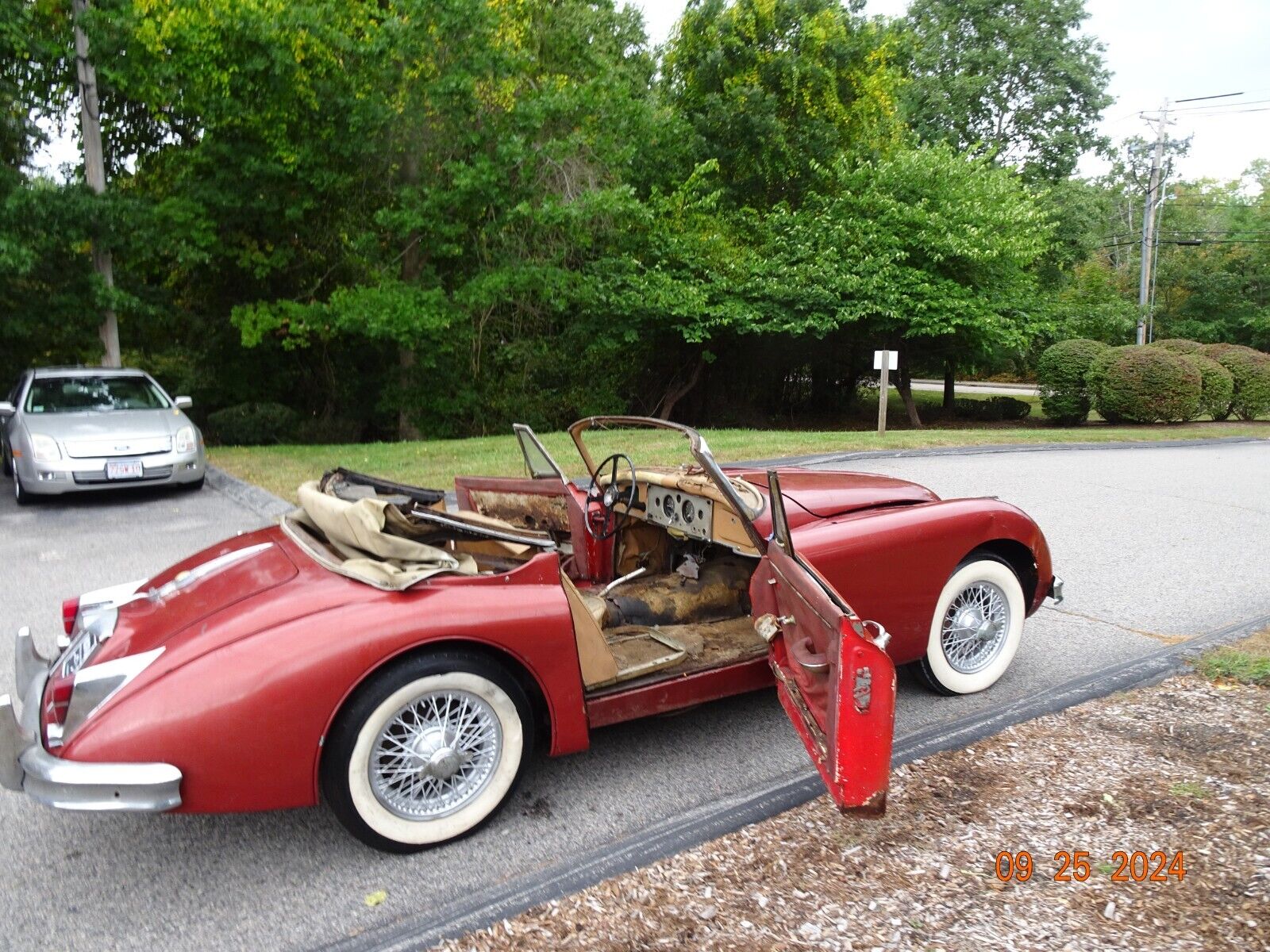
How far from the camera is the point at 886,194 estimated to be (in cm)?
1880

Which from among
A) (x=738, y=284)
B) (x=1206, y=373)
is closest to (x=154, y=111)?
(x=738, y=284)

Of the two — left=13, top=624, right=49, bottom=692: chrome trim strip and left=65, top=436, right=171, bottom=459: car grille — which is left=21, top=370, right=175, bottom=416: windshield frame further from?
left=13, top=624, right=49, bottom=692: chrome trim strip

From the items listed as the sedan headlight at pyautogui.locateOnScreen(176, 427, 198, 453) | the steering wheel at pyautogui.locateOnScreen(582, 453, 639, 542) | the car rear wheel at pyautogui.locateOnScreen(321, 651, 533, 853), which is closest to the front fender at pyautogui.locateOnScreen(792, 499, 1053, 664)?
the steering wheel at pyautogui.locateOnScreen(582, 453, 639, 542)

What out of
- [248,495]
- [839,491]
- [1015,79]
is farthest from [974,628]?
[1015,79]

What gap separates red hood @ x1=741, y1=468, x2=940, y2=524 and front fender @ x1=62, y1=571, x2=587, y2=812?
1.65 m

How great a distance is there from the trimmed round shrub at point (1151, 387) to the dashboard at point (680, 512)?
18410 mm

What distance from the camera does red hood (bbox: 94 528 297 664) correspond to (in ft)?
9.01

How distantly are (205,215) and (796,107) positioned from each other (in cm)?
1332

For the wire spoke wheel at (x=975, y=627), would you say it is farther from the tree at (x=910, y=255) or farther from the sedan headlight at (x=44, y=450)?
the tree at (x=910, y=255)

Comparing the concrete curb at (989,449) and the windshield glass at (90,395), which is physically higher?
the windshield glass at (90,395)

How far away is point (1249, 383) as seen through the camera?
66.7ft

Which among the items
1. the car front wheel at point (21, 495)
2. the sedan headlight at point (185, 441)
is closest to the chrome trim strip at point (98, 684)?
the sedan headlight at point (185, 441)

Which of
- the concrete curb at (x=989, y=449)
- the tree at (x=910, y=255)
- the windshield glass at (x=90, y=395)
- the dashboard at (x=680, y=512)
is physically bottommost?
the concrete curb at (x=989, y=449)

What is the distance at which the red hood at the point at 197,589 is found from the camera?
108 inches
